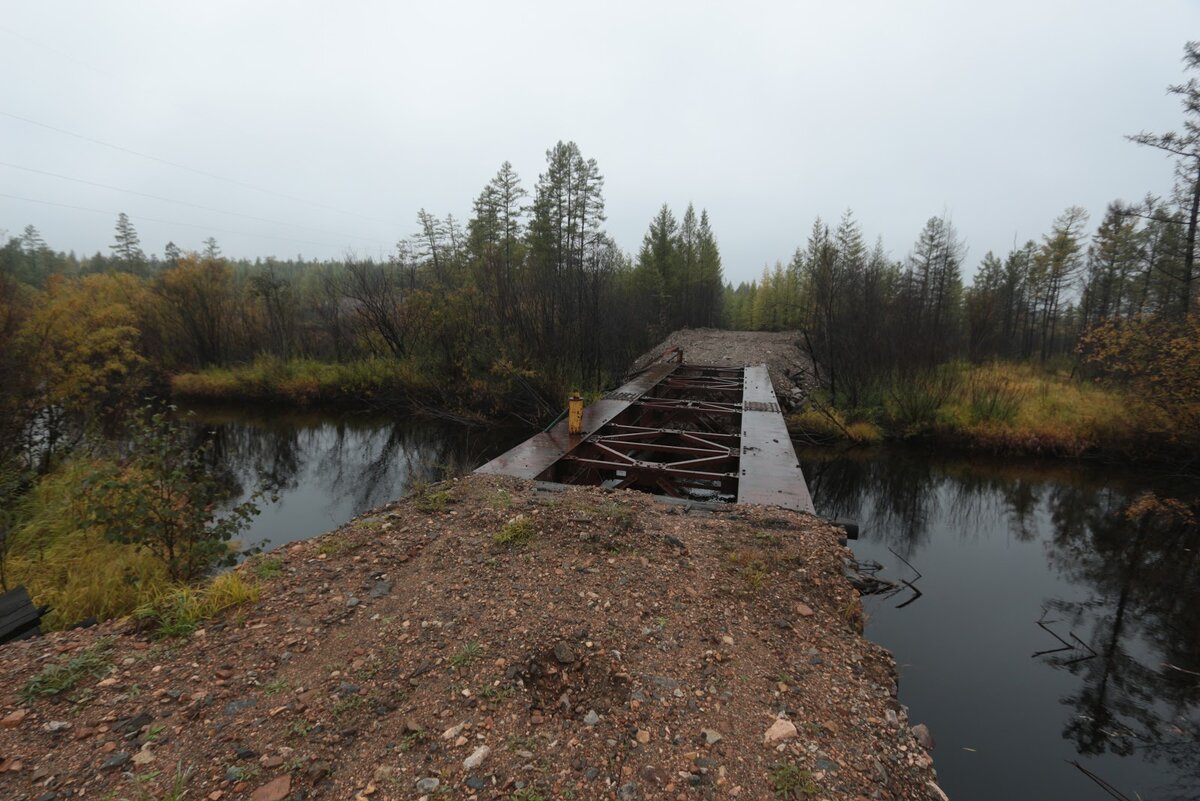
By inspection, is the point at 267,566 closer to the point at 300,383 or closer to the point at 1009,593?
the point at 1009,593

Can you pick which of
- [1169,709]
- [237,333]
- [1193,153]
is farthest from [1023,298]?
[237,333]

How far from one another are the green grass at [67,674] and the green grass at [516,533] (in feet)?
7.92

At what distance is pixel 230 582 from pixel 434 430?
1062 cm

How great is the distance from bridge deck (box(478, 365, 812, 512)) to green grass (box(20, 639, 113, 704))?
3.80 meters

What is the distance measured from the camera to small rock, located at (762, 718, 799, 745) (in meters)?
2.35

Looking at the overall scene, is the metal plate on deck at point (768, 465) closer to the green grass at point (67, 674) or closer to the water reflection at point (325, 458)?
the water reflection at point (325, 458)

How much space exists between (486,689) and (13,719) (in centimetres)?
217

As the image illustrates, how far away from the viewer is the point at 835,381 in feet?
50.3

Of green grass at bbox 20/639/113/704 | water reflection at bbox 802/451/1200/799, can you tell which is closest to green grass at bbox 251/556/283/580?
green grass at bbox 20/639/113/704

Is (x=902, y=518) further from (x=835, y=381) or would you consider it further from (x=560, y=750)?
(x=560, y=750)

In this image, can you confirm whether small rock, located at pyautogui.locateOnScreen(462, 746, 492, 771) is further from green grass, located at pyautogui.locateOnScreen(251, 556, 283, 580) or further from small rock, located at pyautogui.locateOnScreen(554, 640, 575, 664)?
green grass, located at pyautogui.locateOnScreen(251, 556, 283, 580)

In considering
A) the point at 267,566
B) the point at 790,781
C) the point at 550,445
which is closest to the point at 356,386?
the point at 550,445

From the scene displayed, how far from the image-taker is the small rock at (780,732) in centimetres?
235

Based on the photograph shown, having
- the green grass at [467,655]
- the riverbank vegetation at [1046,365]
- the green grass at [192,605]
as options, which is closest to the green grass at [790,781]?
the green grass at [467,655]
